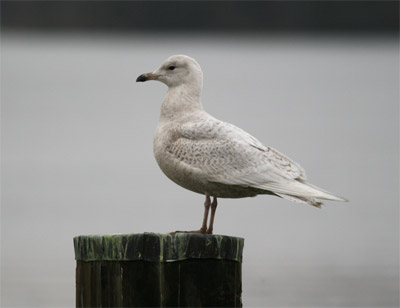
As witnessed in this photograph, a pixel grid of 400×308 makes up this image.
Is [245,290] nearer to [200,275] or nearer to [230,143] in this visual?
[230,143]

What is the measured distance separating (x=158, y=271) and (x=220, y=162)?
1947 mm

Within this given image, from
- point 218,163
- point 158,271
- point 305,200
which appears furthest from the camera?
point 218,163

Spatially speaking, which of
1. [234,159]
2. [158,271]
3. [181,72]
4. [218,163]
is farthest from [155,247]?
[181,72]

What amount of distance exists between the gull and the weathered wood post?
1417mm

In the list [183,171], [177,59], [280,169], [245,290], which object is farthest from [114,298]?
[245,290]

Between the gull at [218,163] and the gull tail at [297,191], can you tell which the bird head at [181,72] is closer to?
the gull at [218,163]

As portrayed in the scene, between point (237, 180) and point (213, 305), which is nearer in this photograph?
point (213, 305)

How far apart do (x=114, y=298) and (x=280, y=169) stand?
2.38 meters

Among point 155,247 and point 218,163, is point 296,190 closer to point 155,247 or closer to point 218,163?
point 218,163

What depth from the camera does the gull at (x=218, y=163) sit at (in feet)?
26.2

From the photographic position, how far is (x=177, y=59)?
28.8 feet

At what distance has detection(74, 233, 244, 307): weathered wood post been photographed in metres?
6.39

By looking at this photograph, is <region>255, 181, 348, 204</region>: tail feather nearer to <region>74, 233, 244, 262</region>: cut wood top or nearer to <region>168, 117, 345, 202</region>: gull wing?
<region>168, 117, 345, 202</region>: gull wing

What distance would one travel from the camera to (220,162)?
8.11 meters
